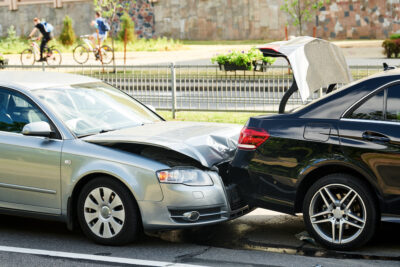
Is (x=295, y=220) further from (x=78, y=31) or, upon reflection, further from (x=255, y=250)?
(x=78, y=31)

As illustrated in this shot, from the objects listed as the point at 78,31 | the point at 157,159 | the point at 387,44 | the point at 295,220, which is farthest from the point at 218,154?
the point at 78,31

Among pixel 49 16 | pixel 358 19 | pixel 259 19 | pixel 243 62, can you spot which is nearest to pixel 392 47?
pixel 358 19

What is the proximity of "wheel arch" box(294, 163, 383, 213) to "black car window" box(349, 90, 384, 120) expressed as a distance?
0.45m

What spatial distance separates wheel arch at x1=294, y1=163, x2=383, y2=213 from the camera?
19.5ft

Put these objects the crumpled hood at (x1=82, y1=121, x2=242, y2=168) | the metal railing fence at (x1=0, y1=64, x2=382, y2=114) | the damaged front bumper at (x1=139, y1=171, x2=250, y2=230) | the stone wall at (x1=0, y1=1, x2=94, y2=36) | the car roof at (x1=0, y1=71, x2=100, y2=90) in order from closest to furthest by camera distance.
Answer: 1. the damaged front bumper at (x1=139, y1=171, x2=250, y2=230)
2. the crumpled hood at (x1=82, y1=121, x2=242, y2=168)
3. the car roof at (x1=0, y1=71, x2=100, y2=90)
4. the metal railing fence at (x1=0, y1=64, x2=382, y2=114)
5. the stone wall at (x1=0, y1=1, x2=94, y2=36)

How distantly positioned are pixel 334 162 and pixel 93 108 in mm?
2587

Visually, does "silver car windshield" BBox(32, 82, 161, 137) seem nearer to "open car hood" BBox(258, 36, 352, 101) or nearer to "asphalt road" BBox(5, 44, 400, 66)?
"open car hood" BBox(258, 36, 352, 101)

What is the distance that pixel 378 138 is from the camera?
5914 mm

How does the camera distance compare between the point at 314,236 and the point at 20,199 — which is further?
the point at 20,199

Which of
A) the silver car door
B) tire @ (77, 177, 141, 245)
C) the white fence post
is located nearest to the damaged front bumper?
tire @ (77, 177, 141, 245)

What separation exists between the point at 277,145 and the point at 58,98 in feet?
7.44

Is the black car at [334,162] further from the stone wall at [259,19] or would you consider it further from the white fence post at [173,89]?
the stone wall at [259,19]

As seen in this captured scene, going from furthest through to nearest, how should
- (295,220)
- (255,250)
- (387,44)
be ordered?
(387,44) → (295,220) → (255,250)

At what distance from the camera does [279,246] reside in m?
6.43
